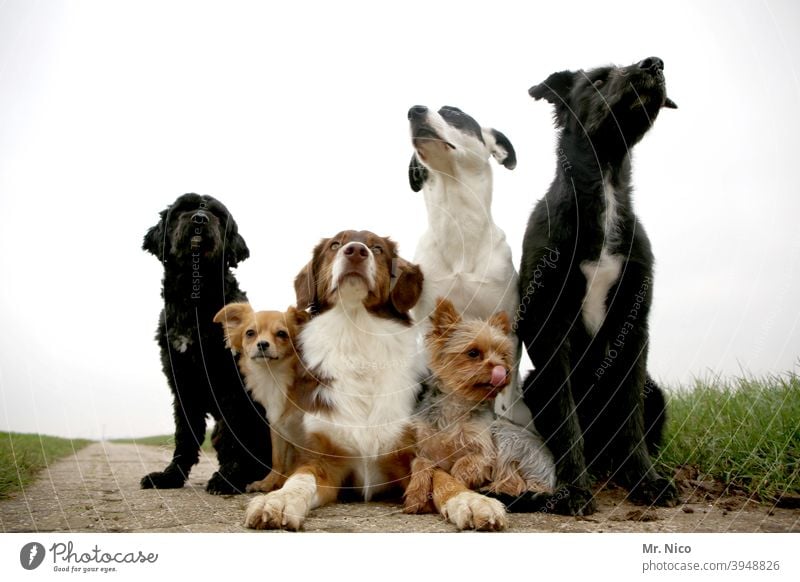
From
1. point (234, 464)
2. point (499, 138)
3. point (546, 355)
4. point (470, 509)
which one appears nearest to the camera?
point (470, 509)

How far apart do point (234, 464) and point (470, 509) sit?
1.59 m

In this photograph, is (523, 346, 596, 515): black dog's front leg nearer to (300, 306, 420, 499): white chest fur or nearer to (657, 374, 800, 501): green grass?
(300, 306, 420, 499): white chest fur

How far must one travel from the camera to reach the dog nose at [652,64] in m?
3.93

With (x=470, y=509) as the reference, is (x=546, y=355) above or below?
above

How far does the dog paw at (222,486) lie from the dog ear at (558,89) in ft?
9.53

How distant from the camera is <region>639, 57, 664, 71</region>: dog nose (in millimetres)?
3926

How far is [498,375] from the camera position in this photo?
4.06m

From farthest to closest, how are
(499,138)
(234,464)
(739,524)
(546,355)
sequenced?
1. (499,138)
2. (234,464)
3. (546,355)
4. (739,524)

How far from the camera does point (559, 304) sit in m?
4.12

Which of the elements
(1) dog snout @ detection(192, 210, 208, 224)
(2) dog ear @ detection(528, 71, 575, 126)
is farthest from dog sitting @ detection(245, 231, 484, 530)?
(2) dog ear @ detection(528, 71, 575, 126)
